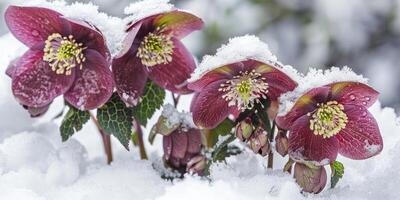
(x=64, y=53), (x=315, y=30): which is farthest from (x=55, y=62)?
(x=315, y=30)

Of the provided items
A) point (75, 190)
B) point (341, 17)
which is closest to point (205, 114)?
point (75, 190)

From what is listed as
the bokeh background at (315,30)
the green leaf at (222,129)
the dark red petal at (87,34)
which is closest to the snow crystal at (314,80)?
the green leaf at (222,129)

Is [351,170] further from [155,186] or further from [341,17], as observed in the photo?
[341,17]

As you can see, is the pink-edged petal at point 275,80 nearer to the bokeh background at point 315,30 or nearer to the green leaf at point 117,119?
the green leaf at point 117,119

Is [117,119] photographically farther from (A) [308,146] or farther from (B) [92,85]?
(A) [308,146]

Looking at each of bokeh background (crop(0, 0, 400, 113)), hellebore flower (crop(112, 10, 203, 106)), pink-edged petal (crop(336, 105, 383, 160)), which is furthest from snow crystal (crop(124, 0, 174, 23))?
bokeh background (crop(0, 0, 400, 113))

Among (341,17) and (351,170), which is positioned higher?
(341,17)
